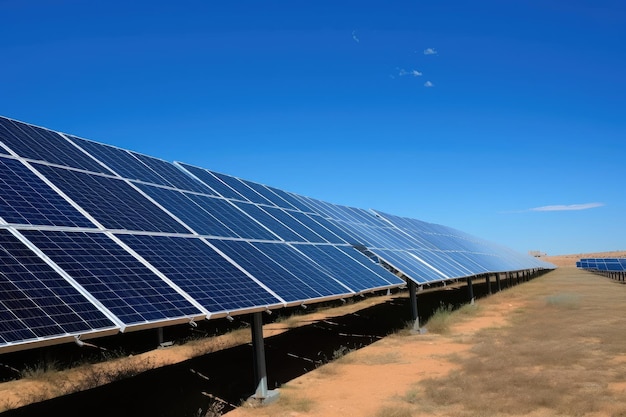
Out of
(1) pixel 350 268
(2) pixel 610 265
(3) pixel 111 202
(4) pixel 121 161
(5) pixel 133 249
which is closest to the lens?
(5) pixel 133 249

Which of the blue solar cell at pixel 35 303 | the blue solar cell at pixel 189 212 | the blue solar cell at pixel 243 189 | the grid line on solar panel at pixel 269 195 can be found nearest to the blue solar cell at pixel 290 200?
the grid line on solar panel at pixel 269 195

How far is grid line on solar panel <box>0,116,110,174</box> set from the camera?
1235 cm

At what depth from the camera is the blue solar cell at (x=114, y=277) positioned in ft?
27.7

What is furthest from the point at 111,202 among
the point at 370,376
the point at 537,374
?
the point at 537,374

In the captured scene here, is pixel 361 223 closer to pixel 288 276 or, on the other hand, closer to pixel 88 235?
pixel 288 276

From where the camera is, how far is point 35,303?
23.8 feet

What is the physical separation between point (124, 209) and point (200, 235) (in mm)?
2050

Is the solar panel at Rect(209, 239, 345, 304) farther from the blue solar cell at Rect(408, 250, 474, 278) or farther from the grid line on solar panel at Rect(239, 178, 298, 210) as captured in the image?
the blue solar cell at Rect(408, 250, 474, 278)

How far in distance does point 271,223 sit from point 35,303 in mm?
12299

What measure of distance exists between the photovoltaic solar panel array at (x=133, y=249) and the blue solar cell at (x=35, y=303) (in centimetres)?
2

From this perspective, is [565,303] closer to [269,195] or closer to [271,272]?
[269,195]

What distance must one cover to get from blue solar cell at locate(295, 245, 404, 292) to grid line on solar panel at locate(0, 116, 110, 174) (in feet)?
24.3

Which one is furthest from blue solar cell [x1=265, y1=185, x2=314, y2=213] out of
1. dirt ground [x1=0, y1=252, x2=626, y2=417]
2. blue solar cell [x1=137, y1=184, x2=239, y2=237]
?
blue solar cell [x1=137, y1=184, x2=239, y2=237]

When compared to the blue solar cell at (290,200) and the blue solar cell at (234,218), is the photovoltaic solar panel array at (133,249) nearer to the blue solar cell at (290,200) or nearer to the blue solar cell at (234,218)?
the blue solar cell at (234,218)
